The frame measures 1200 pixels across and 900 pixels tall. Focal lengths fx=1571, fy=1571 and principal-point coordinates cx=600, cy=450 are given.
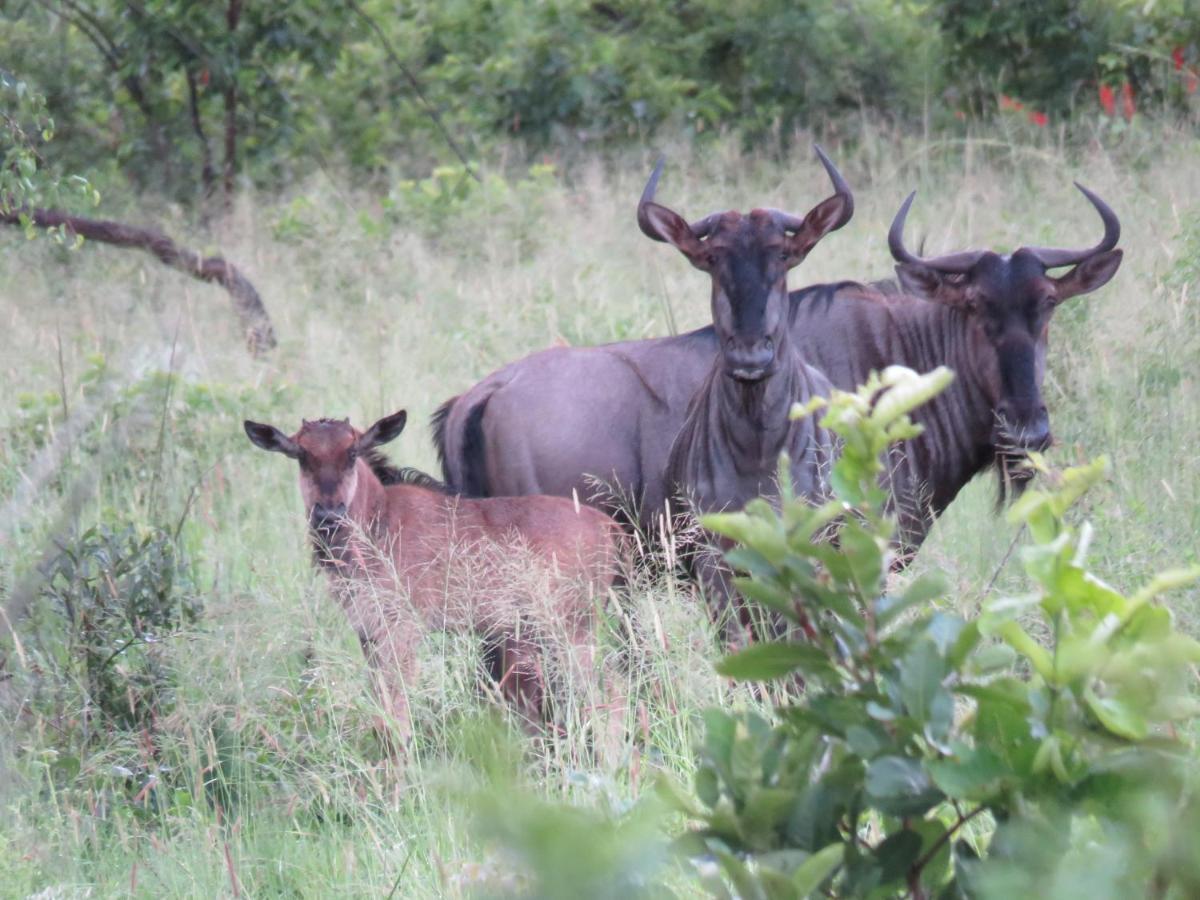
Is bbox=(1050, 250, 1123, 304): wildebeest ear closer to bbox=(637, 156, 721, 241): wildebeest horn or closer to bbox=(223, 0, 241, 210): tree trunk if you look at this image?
bbox=(637, 156, 721, 241): wildebeest horn

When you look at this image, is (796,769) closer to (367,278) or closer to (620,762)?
(620,762)

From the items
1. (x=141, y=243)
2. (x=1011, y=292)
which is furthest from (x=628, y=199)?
(x=1011, y=292)

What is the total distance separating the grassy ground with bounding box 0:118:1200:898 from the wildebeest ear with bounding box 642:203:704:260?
120 cm

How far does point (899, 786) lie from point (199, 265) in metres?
8.69

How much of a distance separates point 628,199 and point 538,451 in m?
5.90

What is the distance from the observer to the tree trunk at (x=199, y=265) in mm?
9359

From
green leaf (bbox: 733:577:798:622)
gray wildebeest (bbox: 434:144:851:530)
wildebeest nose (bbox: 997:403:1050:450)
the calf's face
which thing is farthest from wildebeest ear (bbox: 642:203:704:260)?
green leaf (bbox: 733:577:798:622)

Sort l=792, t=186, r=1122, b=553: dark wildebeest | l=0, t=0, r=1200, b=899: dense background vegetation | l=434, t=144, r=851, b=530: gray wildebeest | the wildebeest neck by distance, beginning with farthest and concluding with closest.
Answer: l=434, t=144, r=851, b=530: gray wildebeest
l=792, t=186, r=1122, b=553: dark wildebeest
the wildebeest neck
l=0, t=0, r=1200, b=899: dense background vegetation

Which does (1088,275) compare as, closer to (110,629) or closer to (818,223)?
(818,223)

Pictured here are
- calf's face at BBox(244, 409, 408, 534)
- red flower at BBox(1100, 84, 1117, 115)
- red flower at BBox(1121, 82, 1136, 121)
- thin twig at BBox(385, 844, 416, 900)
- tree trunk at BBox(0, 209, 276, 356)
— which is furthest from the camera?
red flower at BBox(1100, 84, 1117, 115)

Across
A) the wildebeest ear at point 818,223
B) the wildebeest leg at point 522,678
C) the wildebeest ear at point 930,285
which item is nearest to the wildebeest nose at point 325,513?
the wildebeest leg at point 522,678

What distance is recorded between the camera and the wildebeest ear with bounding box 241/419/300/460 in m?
5.64

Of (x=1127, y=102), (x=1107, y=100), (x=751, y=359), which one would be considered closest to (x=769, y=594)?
(x=751, y=359)

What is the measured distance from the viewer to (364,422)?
7934 mm
